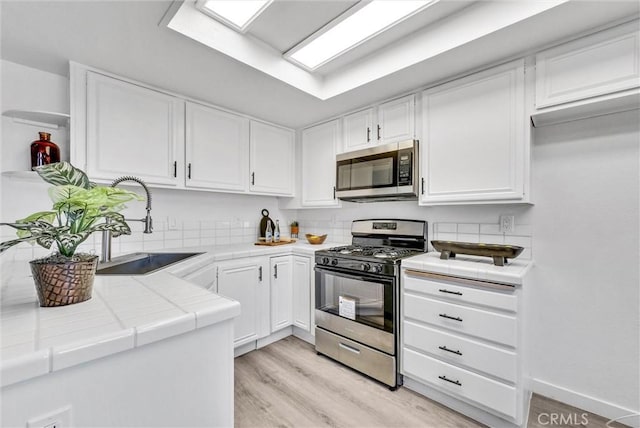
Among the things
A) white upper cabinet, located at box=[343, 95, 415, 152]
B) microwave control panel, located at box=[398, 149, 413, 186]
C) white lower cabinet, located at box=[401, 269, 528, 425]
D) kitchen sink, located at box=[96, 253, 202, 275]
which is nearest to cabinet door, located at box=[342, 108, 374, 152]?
white upper cabinet, located at box=[343, 95, 415, 152]

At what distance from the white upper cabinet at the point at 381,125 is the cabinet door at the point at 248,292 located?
139 centimetres

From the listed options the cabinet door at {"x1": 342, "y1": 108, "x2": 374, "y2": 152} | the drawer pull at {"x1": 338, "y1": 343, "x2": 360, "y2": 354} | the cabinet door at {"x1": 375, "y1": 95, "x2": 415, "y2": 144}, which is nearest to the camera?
the drawer pull at {"x1": 338, "y1": 343, "x2": 360, "y2": 354}

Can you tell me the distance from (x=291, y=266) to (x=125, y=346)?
2.04 metres

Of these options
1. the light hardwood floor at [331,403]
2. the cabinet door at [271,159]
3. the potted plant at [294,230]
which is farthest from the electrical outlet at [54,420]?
the potted plant at [294,230]

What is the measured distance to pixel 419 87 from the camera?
2.16m

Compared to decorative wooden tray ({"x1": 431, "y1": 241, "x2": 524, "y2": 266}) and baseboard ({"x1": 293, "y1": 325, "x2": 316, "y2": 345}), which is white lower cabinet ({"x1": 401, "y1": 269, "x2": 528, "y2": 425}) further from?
baseboard ({"x1": 293, "y1": 325, "x2": 316, "y2": 345})

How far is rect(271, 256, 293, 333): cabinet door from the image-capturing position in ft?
8.37

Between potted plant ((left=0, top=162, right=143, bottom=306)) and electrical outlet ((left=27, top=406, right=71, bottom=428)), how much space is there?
1.20 ft

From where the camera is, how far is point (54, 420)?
23.1 inches

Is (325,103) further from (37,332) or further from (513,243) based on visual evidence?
(37,332)

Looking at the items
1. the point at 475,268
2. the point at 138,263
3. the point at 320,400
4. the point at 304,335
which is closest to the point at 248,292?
the point at 304,335

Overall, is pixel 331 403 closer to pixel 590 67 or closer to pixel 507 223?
pixel 507 223

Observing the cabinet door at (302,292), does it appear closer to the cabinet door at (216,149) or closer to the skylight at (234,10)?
the cabinet door at (216,149)

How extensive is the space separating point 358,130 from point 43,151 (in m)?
2.26
